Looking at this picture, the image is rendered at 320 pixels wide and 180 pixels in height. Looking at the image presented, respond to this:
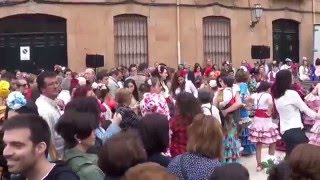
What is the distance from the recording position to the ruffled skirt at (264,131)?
10633 mm

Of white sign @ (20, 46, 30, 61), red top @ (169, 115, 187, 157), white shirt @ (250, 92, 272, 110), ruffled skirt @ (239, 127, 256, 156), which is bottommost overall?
ruffled skirt @ (239, 127, 256, 156)

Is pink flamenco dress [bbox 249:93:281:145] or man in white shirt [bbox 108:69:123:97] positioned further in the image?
man in white shirt [bbox 108:69:123:97]

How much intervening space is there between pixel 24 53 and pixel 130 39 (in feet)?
12.4

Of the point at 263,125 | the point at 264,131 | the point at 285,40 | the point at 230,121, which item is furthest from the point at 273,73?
the point at 230,121

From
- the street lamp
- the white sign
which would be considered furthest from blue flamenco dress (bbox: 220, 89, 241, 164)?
the street lamp

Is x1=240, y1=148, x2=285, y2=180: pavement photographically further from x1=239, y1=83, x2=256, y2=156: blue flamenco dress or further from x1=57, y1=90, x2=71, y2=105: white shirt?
x1=57, y1=90, x2=71, y2=105: white shirt

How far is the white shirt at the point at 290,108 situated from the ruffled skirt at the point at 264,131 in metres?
1.99

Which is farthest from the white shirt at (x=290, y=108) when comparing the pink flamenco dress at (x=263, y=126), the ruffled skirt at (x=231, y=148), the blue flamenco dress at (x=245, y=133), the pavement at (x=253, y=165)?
the blue flamenco dress at (x=245, y=133)

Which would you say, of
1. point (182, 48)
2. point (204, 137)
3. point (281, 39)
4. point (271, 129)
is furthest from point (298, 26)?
point (204, 137)

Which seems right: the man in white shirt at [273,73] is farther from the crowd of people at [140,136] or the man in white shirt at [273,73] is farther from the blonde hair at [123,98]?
the blonde hair at [123,98]

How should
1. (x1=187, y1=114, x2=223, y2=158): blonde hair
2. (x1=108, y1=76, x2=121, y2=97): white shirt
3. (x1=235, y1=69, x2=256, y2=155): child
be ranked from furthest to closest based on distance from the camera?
(x1=108, y1=76, x2=121, y2=97): white shirt < (x1=235, y1=69, x2=256, y2=155): child < (x1=187, y1=114, x2=223, y2=158): blonde hair

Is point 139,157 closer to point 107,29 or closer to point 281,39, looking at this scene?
point 107,29

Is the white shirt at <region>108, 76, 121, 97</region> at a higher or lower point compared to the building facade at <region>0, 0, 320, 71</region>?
lower

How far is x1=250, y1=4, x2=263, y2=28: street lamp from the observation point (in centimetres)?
2458
